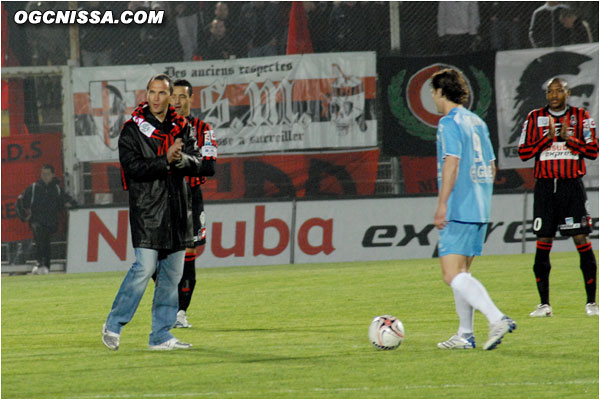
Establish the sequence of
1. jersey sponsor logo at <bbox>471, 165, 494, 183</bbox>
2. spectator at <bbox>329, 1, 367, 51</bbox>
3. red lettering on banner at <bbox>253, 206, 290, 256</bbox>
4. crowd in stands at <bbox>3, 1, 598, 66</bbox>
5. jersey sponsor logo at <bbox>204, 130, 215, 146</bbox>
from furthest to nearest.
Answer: crowd in stands at <bbox>3, 1, 598, 66</bbox> < spectator at <bbox>329, 1, 367, 51</bbox> < red lettering on banner at <bbox>253, 206, 290, 256</bbox> < jersey sponsor logo at <bbox>204, 130, 215, 146</bbox> < jersey sponsor logo at <bbox>471, 165, 494, 183</bbox>

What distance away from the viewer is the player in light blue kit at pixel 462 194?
7.82m

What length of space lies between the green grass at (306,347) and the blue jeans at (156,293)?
0.24 metres

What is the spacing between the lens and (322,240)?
785 inches

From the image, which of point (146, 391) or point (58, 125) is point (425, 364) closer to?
point (146, 391)

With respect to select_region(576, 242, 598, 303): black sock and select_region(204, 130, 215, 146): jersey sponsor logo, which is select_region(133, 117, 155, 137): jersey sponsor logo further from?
select_region(576, 242, 598, 303): black sock

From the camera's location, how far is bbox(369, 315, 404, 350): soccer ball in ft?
27.2

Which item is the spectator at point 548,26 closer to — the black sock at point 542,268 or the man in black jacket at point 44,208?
the man in black jacket at point 44,208

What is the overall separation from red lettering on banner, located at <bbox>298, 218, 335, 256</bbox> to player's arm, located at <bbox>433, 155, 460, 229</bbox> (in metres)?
12.1

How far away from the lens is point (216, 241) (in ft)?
65.4

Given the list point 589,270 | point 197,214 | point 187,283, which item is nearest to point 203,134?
point 197,214

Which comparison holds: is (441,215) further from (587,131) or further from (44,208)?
(44,208)

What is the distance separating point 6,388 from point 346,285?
851 cm

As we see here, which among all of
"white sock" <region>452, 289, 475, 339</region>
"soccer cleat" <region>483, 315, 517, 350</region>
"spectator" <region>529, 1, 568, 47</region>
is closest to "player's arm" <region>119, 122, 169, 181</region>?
"white sock" <region>452, 289, 475, 339</region>

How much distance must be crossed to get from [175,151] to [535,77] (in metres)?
14.3
